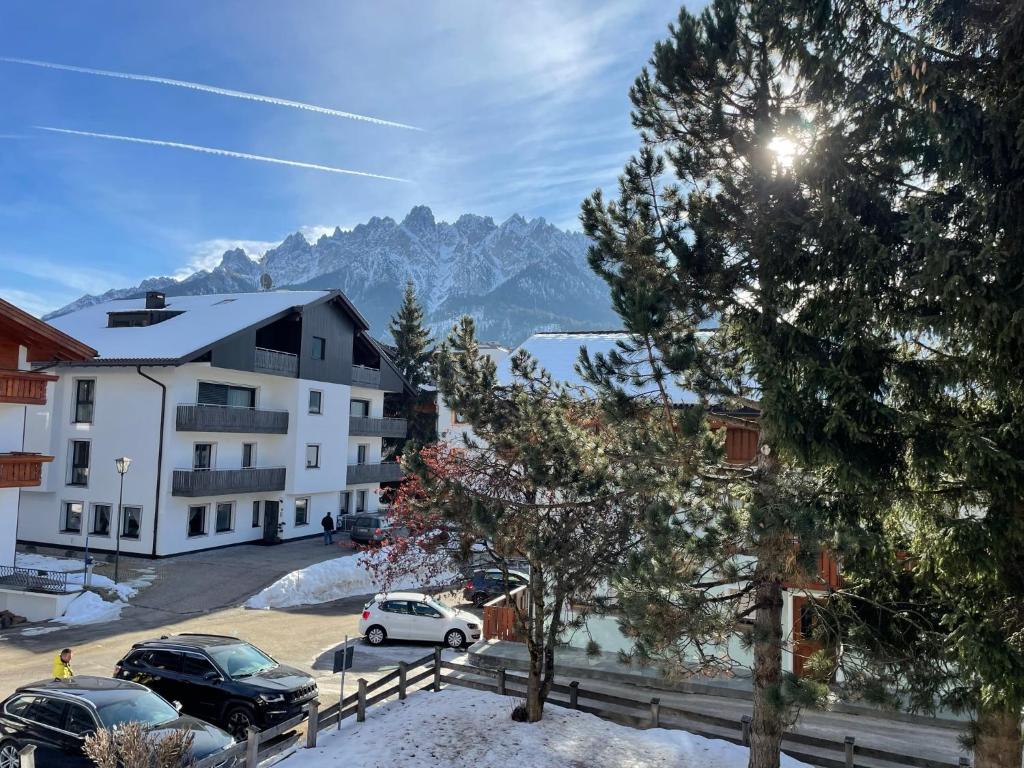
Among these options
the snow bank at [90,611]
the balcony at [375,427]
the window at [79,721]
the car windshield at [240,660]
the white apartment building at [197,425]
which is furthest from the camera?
the balcony at [375,427]

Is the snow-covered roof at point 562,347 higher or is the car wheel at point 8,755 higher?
the snow-covered roof at point 562,347

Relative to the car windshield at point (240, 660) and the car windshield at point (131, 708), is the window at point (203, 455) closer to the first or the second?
the car windshield at point (240, 660)

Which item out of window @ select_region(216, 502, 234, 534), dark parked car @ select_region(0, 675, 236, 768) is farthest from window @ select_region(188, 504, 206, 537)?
dark parked car @ select_region(0, 675, 236, 768)

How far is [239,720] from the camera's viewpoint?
12.4 metres

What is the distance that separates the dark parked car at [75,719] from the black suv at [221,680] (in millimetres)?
1312

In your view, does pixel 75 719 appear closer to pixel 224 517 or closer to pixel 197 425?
pixel 197 425

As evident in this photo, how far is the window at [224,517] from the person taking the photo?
31.6 m

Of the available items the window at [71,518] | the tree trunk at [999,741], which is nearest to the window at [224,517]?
the window at [71,518]

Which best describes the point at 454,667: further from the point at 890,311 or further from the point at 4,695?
the point at 890,311

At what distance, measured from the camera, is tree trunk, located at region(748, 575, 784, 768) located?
353 inches

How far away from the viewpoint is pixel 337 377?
3775 centimetres

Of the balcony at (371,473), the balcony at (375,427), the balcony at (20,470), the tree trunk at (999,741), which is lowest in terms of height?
the tree trunk at (999,741)

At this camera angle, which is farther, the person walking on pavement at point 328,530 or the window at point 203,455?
the person walking on pavement at point 328,530

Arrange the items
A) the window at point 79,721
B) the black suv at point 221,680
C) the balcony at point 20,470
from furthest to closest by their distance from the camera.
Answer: the balcony at point 20,470, the black suv at point 221,680, the window at point 79,721
